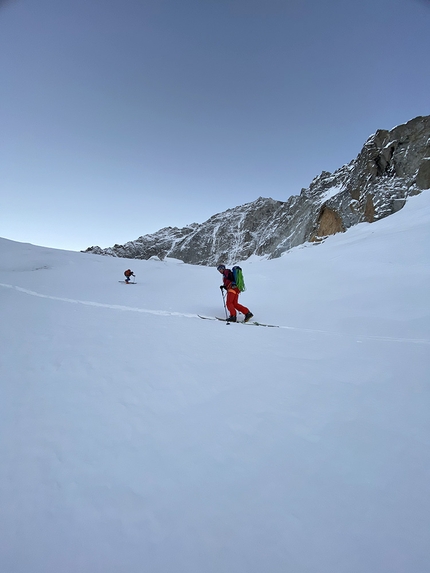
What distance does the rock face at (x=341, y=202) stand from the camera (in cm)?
2962

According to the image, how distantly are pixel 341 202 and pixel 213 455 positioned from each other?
46.7m

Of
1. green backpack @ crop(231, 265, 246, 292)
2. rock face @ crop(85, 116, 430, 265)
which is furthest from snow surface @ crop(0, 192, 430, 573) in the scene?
rock face @ crop(85, 116, 430, 265)

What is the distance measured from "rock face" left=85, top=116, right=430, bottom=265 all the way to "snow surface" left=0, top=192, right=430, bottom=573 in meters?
35.2

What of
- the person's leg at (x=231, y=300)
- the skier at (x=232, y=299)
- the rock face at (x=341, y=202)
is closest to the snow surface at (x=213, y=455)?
the skier at (x=232, y=299)

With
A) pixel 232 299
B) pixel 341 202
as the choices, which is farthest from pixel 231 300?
pixel 341 202

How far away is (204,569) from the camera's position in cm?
110

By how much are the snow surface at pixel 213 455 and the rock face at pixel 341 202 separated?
35.2 m

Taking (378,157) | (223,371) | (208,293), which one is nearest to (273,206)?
(378,157)

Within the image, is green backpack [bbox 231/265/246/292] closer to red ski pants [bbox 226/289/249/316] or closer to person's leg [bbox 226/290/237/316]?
red ski pants [bbox 226/289/249/316]

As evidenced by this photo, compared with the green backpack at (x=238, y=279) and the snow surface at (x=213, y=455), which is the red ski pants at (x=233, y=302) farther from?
the snow surface at (x=213, y=455)

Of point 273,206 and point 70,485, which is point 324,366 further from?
point 273,206

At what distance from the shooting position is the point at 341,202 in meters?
39.9

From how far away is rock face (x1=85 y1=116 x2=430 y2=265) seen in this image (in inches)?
1166

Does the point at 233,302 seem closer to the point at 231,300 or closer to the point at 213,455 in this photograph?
the point at 231,300
